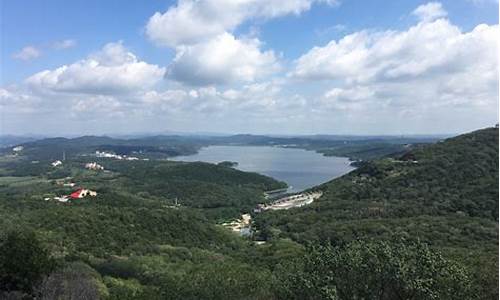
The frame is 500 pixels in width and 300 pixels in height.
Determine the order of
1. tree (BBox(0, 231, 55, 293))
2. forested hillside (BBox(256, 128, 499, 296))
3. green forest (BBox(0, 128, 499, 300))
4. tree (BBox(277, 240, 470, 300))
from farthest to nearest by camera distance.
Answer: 1. forested hillside (BBox(256, 128, 499, 296))
2. tree (BBox(0, 231, 55, 293))
3. green forest (BBox(0, 128, 499, 300))
4. tree (BBox(277, 240, 470, 300))

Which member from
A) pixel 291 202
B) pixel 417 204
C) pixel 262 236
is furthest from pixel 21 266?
pixel 291 202

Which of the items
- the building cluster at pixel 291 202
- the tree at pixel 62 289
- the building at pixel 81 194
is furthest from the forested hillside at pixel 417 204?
the tree at pixel 62 289

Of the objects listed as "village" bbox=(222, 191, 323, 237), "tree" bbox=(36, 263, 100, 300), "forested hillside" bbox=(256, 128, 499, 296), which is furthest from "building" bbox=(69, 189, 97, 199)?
"tree" bbox=(36, 263, 100, 300)

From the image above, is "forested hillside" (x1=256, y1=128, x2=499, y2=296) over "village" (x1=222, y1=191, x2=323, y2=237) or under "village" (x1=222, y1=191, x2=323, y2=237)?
over

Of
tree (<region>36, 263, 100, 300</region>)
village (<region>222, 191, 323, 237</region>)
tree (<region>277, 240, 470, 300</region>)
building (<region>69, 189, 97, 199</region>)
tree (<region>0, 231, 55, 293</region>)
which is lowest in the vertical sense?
village (<region>222, 191, 323, 237</region>)

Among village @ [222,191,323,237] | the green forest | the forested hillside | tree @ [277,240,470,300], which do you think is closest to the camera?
tree @ [277,240,470,300]

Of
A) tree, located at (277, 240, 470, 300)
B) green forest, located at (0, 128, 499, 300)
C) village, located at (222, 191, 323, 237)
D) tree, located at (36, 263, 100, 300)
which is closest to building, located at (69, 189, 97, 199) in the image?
green forest, located at (0, 128, 499, 300)

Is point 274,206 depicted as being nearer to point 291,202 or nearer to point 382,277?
point 291,202

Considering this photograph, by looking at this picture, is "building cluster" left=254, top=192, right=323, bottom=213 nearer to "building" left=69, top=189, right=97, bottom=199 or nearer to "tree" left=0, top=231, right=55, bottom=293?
"building" left=69, top=189, right=97, bottom=199

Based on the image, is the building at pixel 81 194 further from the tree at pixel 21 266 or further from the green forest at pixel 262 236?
the tree at pixel 21 266

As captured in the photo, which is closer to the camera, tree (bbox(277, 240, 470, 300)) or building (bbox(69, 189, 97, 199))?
tree (bbox(277, 240, 470, 300))
